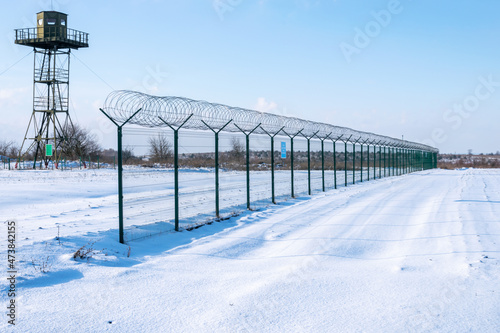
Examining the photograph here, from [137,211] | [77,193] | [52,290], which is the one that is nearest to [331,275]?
[52,290]

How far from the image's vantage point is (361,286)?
15.3 ft

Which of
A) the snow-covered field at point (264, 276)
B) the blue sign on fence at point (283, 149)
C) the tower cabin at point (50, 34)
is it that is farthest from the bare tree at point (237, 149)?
the tower cabin at point (50, 34)

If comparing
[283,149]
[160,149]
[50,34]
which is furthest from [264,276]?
[50,34]

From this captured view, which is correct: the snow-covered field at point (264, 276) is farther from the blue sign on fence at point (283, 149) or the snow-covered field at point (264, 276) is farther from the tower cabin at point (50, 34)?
the tower cabin at point (50, 34)

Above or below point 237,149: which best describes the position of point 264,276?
below

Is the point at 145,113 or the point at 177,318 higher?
the point at 145,113

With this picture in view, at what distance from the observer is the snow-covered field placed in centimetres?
382

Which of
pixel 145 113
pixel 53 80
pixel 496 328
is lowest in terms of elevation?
pixel 496 328

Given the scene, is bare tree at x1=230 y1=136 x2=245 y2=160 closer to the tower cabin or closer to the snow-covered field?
the snow-covered field

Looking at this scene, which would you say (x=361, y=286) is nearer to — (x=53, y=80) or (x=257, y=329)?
(x=257, y=329)

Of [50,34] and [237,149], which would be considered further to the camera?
[50,34]

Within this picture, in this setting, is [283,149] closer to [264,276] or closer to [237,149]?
[237,149]

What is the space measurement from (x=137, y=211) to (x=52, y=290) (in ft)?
18.8

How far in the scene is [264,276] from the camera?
509cm
